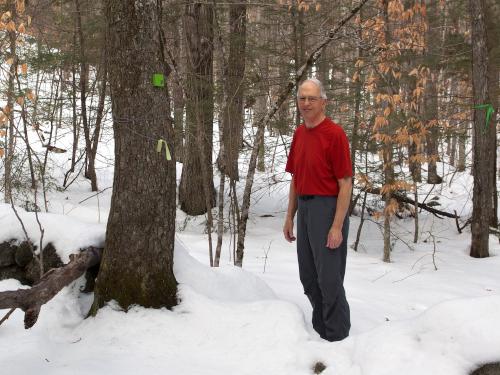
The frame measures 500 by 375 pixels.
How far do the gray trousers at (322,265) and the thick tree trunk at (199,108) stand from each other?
2356mm

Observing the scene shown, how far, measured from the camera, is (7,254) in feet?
13.2

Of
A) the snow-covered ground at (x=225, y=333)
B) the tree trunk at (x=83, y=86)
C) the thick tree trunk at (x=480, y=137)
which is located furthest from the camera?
the tree trunk at (x=83, y=86)

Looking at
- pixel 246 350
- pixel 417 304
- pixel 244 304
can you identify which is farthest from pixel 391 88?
pixel 246 350

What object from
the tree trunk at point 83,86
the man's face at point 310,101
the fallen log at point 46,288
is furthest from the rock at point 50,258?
the tree trunk at point 83,86

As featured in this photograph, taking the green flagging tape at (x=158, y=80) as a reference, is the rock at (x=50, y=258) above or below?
below

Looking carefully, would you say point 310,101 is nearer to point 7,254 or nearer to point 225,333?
point 225,333

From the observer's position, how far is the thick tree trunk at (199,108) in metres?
6.30

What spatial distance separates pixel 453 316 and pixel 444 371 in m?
0.32

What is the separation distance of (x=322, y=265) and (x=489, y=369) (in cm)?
126

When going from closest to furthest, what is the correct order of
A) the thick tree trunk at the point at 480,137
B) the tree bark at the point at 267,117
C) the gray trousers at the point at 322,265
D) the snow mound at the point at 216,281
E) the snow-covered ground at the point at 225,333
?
the snow-covered ground at the point at 225,333
the gray trousers at the point at 322,265
the snow mound at the point at 216,281
the tree bark at the point at 267,117
the thick tree trunk at the point at 480,137

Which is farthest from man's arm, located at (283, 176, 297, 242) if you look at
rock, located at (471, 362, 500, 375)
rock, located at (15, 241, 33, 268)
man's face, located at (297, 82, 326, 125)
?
rock, located at (15, 241, 33, 268)

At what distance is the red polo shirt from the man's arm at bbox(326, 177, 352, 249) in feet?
0.19

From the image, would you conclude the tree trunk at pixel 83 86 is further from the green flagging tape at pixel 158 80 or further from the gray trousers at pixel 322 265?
the gray trousers at pixel 322 265

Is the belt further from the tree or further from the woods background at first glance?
the woods background
